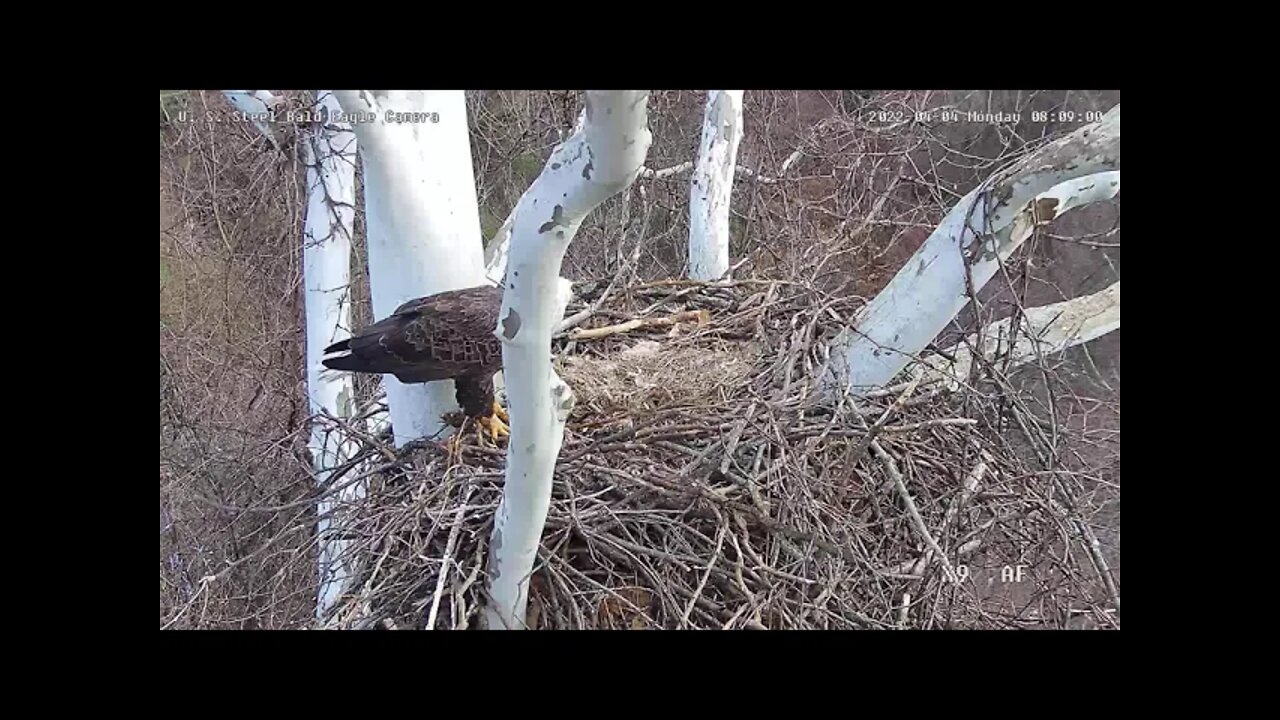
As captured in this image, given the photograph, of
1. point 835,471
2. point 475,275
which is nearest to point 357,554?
point 475,275

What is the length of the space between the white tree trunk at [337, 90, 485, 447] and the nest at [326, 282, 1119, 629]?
0.53 feet

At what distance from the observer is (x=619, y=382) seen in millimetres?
2070

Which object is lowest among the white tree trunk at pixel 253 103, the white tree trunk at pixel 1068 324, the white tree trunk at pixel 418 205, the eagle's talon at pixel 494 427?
the eagle's talon at pixel 494 427

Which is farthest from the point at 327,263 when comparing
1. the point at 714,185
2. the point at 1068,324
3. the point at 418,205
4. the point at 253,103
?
the point at 1068,324

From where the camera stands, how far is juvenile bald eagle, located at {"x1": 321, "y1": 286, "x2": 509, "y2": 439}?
1710 mm

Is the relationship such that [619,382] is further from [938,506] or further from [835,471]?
[938,506]

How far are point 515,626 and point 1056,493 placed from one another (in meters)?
1.13

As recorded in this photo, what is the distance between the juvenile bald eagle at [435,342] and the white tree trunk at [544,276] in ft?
1.66

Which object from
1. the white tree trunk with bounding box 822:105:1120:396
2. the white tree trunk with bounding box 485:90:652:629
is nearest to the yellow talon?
the white tree trunk with bounding box 485:90:652:629

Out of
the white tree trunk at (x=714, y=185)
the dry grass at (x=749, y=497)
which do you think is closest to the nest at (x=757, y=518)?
the dry grass at (x=749, y=497)

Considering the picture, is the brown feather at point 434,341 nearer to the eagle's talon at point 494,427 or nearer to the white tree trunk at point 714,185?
the eagle's talon at point 494,427

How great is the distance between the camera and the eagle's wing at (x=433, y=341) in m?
1.71

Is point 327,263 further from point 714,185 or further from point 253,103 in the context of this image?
point 714,185

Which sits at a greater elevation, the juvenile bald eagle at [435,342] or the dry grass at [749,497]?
the juvenile bald eagle at [435,342]
